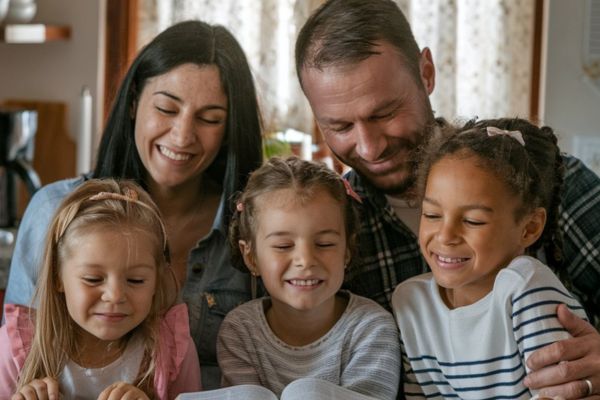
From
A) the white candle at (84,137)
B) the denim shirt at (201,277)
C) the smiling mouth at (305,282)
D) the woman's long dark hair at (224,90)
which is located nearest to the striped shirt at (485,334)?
the smiling mouth at (305,282)

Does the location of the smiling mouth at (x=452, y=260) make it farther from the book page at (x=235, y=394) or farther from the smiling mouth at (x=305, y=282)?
the book page at (x=235, y=394)

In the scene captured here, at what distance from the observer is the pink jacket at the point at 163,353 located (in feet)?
5.62

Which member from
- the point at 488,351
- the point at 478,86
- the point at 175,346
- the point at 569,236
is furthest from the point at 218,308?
the point at 478,86

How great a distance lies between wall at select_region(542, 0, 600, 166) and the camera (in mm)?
4262

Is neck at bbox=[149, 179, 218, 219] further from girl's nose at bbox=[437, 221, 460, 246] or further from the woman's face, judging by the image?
→ girl's nose at bbox=[437, 221, 460, 246]

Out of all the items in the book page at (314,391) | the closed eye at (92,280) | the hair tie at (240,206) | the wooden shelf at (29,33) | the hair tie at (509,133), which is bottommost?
the book page at (314,391)

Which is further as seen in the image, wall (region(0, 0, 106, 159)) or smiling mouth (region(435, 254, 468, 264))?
wall (region(0, 0, 106, 159))

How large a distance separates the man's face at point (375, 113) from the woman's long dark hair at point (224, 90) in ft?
0.49

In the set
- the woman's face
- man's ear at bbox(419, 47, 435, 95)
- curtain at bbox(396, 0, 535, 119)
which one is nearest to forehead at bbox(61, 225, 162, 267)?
the woman's face

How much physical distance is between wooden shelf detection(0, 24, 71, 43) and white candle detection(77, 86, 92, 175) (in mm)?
258

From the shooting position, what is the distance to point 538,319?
1.62 metres

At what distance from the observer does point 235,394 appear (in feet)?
5.28

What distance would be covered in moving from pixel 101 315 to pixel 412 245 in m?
0.70

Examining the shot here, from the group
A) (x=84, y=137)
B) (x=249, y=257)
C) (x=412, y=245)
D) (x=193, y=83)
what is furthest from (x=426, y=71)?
(x=84, y=137)
